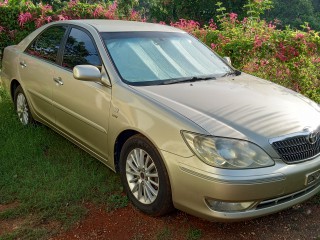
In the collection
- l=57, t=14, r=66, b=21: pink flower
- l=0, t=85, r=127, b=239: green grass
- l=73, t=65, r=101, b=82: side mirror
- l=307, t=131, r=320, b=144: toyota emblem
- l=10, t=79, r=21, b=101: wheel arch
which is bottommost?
l=0, t=85, r=127, b=239: green grass

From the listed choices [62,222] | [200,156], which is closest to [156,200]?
[200,156]

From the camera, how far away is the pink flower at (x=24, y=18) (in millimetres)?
9109

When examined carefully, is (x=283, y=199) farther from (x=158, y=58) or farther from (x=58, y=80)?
(x=58, y=80)

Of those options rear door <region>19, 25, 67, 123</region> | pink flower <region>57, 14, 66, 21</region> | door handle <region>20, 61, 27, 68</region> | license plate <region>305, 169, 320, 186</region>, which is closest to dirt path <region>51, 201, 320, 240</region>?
license plate <region>305, 169, 320, 186</region>

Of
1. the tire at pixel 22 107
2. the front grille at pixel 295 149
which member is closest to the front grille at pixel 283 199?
the front grille at pixel 295 149

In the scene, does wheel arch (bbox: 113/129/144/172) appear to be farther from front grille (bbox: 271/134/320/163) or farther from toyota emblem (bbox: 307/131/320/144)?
toyota emblem (bbox: 307/131/320/144)

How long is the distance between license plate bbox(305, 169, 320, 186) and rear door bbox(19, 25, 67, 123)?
282 centimetres

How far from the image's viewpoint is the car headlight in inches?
106

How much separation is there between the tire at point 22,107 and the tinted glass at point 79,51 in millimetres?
1255

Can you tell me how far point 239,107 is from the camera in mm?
3125

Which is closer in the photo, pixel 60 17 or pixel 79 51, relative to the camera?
pixel 79 51

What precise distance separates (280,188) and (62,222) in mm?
1770

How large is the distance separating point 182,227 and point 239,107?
3.55 feet

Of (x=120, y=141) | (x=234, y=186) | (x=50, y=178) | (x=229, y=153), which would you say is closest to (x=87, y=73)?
(x=120, y=141)
